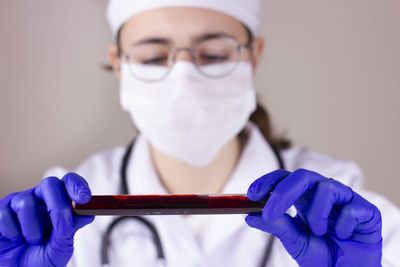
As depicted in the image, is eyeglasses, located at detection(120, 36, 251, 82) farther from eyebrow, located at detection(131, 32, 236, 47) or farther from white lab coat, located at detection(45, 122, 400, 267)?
white lab coat, located at detection(45, 122, 400, 267)

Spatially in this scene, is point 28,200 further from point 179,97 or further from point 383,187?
point 383,187

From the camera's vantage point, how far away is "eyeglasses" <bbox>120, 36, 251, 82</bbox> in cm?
84

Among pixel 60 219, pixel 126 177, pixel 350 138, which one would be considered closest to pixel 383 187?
pixel 350 138

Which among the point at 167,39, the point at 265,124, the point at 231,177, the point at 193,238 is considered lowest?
the point at 193,238

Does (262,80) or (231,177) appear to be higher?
(262,80)

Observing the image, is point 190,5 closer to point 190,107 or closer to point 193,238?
point 190,107

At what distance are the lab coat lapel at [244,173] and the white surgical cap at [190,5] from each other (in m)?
0.30

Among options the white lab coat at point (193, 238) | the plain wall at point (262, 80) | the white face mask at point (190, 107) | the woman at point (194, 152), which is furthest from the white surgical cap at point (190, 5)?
the white lab coat at point (193, 238)

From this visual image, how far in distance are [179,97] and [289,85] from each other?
1.67 feet

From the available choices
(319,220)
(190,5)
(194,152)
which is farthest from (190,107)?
(319,220)

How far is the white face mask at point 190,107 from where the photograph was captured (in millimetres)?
825

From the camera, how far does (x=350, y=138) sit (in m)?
1.25

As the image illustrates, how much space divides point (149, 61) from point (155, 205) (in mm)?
405

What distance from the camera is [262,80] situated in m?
1.20
